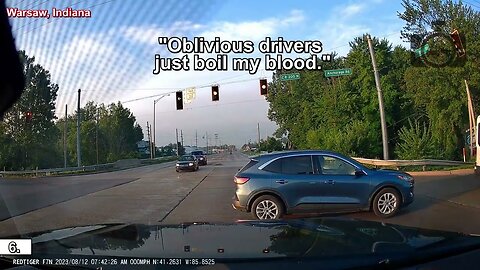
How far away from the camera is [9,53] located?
7.45 meters

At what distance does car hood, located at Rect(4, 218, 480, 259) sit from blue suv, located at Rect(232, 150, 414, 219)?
5.53m

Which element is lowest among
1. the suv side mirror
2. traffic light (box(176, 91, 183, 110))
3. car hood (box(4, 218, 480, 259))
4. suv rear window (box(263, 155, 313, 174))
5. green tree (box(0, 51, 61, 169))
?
car hood (box(4, 218, 480, 259))

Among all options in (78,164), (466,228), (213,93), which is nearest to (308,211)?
(466,228)

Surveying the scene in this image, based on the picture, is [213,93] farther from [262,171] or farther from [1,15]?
[1,15]

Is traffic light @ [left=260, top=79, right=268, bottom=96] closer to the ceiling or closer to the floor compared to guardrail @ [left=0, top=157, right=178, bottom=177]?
closer to the ceiling

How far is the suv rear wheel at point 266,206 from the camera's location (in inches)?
423

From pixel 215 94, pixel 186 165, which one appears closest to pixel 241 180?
pixel 215 94

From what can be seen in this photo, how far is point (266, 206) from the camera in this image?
10.8 meters

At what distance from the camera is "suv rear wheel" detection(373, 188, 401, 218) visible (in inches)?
428

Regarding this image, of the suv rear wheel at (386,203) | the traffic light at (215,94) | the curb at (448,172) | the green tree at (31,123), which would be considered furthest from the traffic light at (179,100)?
the suv rear wheel at (386,203)

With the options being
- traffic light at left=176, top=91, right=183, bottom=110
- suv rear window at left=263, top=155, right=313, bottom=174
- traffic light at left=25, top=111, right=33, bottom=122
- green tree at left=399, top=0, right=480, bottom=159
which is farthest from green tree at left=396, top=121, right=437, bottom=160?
traffic light at left=25, top=111, right=33, bottom=122

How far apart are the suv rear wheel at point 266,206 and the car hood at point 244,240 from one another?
557cm

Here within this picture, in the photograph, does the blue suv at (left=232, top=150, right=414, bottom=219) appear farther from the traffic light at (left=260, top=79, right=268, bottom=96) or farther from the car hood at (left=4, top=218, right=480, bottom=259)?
the traffic light at (left=260, top=79, right=268, bottom=96)

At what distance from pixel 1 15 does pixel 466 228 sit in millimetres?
8495
